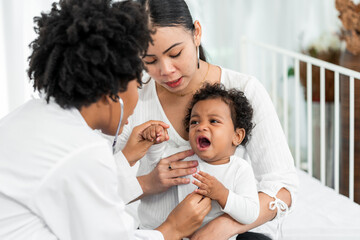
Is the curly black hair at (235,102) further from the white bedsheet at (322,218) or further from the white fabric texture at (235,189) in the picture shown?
the white bedsheet at (322,218)

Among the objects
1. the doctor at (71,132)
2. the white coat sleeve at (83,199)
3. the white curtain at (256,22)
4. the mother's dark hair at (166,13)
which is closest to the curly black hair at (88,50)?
the doctor at (71,132)

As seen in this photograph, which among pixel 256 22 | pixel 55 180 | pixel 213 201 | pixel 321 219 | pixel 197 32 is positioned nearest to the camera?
pixel 55 180

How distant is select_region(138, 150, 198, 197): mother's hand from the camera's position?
1381 mm

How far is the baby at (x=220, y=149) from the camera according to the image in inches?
51.2

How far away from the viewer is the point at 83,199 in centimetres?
96

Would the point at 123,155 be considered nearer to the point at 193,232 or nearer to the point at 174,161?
the point at 174,161

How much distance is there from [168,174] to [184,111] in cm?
25

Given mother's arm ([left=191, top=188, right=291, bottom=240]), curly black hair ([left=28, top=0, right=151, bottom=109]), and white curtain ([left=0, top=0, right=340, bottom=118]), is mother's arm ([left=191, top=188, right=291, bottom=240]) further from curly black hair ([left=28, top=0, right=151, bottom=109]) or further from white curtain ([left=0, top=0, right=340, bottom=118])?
white curtain ([left=0, top=0, right=340, bottom=118])

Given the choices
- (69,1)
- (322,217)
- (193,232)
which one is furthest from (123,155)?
(322,217)

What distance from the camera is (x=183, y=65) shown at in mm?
1406

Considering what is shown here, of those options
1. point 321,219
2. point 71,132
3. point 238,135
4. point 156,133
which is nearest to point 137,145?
point 156,133

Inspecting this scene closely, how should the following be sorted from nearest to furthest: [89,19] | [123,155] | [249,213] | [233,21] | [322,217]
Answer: [89,19]
[249,213]
[123,155]
[322,217]
[233,21]

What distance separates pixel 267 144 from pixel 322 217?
682 mm

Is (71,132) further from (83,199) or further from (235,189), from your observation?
(235,189)
